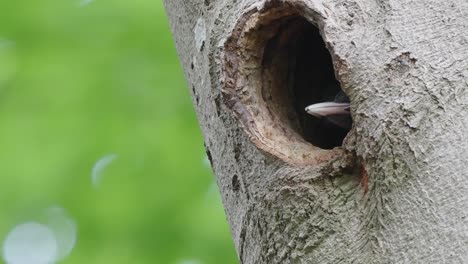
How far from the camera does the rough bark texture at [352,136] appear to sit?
942mm

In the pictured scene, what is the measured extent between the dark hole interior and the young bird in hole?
13 mm

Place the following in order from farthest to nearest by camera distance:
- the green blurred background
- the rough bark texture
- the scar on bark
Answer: the green blurred background → the scar on bark → the rough bark texture

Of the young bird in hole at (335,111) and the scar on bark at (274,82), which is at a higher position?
the scar on bark at (274,82)

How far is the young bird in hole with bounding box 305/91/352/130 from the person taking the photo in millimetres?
1290

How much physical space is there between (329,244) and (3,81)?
1686 millimetres

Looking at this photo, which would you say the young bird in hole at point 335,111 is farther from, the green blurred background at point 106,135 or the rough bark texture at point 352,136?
the green blurred background at point 106,135

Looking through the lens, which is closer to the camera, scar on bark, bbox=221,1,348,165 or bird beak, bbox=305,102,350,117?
scar on bark, bbox=221,1,348,165

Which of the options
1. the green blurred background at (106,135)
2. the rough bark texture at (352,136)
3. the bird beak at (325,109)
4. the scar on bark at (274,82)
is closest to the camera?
the rough bark texture at (352,136)

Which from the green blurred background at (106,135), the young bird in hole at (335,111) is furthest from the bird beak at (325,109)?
the green blurred background at (106,135)

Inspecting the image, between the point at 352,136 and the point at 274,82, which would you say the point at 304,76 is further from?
the point at 352,136

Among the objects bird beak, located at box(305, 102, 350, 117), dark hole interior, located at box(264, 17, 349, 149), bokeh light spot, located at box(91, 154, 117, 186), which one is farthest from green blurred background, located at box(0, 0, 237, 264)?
bird beak, located at box(305, 102, 350, 117)

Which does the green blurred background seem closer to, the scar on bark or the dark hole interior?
the dark hole interior

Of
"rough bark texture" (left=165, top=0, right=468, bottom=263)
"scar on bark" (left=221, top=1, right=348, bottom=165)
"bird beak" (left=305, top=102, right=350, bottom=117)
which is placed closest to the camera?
"rough bark texture" (left=165, top=0, right=468, bottom=263)

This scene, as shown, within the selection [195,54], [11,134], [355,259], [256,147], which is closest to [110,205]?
[11,134]
